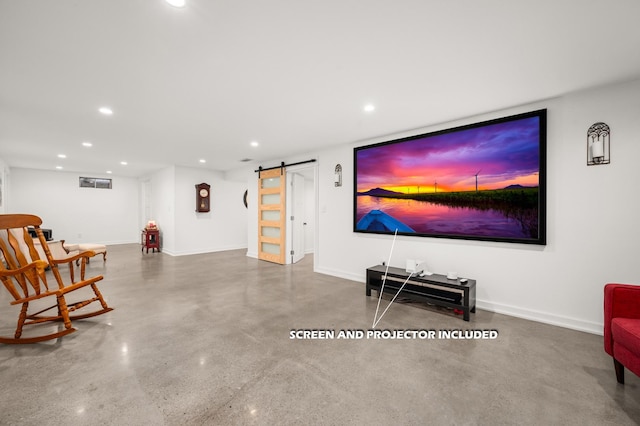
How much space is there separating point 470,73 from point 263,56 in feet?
5.81

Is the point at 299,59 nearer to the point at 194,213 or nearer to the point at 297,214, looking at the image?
the point at 297,214

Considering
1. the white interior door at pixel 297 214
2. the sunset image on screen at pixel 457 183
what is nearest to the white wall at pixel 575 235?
the sunset image on screen at pixel 457 183

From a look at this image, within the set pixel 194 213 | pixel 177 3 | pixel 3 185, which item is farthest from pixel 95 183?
pixel 177 3

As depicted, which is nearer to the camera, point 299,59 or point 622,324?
point 622,324

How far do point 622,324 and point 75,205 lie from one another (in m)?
11.5

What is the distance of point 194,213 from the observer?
7527 mm

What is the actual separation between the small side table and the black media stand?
20.8 ft

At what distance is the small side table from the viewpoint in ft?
23.8

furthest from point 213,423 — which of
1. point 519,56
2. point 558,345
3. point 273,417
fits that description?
point 519,56

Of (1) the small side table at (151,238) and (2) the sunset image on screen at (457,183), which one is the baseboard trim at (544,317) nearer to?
(2) the sunset image on screen at (457,183)

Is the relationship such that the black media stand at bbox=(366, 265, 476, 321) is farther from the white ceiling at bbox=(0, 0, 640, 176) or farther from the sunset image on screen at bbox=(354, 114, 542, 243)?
the white ceiling at bbox=(0, 0, 640, 176)

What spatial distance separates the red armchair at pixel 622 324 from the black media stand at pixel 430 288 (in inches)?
43.0

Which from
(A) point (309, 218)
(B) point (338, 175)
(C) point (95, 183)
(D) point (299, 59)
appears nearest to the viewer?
(D) point (299, 59)

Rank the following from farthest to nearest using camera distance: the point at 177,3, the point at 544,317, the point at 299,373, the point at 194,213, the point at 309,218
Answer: the point at 194,213
the point at 309,218
the point at 544,317
the point at 299,373
the point at 177,3
